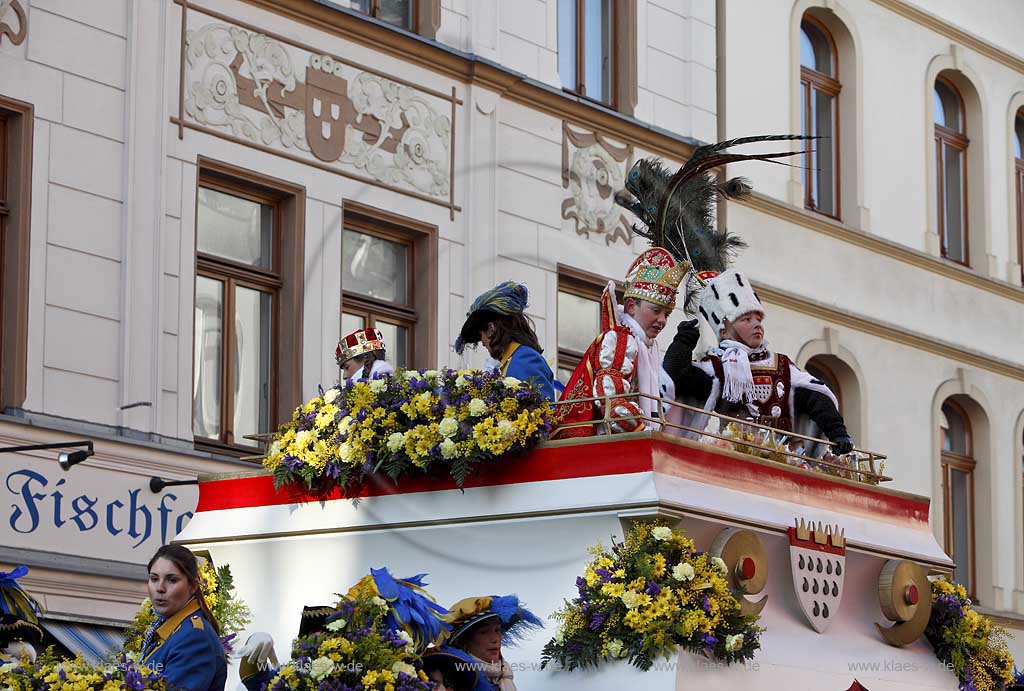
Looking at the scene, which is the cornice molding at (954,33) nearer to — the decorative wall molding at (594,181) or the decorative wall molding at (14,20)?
the decorative wall molding at (594,181)

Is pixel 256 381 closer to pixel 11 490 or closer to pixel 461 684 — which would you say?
pixel 11 490

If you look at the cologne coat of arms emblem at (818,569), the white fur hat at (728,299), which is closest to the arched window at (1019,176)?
the white fur hat at (728,299)

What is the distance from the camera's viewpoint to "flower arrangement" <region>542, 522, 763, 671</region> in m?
8.03

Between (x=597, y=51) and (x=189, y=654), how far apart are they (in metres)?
12.8

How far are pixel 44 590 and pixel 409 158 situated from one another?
5003 mm

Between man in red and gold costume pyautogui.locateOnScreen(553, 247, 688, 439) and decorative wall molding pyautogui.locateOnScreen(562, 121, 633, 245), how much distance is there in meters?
8.76

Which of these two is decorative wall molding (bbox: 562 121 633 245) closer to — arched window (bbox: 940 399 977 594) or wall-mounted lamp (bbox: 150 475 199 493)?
wall-mounted lamp (bbox: 150 475 199 493)

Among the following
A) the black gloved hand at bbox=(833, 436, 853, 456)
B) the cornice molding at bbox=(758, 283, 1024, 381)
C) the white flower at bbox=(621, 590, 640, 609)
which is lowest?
the white flower at bbox=(621, 590, 640, 609)

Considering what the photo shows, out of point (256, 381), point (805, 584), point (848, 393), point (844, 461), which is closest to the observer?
point (805, 584)

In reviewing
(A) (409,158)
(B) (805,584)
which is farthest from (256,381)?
(B) (805,584)

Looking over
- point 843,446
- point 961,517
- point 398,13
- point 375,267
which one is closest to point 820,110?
point 961,517

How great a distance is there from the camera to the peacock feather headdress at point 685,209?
10.5 metres

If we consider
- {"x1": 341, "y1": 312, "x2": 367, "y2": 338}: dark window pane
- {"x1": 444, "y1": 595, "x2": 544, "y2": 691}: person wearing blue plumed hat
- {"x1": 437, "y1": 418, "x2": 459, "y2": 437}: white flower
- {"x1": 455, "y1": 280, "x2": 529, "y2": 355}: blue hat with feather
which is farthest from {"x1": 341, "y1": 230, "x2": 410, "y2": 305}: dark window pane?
{"x1": 444, "y1": 595, "x2": 544, "y2": 691}: person wearing blue plumed hat

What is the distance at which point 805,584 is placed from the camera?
28.9 ft
